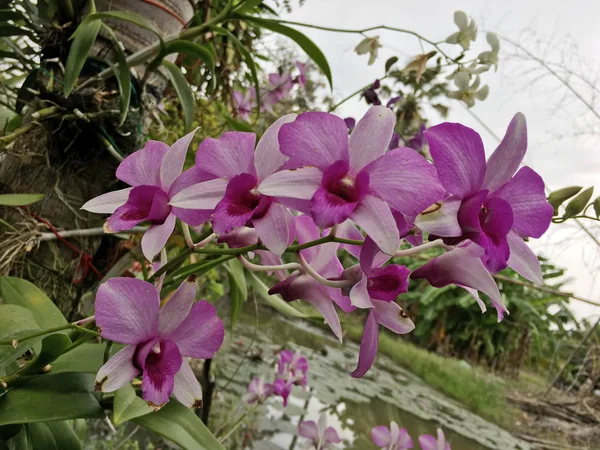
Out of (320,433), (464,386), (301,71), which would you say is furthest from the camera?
(464,386)

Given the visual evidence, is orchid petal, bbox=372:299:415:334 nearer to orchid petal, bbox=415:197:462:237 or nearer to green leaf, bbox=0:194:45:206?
orchid petal, bbox=415:197:462:237

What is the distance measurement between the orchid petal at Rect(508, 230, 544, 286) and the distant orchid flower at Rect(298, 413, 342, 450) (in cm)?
85

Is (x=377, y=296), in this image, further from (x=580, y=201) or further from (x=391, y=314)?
(x=580, y=201)

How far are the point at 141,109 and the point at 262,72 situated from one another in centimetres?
78

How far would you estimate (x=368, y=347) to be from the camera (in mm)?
283

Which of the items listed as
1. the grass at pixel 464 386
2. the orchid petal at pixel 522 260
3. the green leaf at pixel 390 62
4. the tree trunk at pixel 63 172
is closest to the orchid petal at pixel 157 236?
the orchid petal at pixel 522 260

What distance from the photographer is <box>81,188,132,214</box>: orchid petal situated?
0.32 metres

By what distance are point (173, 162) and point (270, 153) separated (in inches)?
2.9

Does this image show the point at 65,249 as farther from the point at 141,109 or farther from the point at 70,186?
the point at 141,109

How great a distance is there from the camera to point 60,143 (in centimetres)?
70

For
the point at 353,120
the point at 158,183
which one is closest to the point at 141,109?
the point at 353,120

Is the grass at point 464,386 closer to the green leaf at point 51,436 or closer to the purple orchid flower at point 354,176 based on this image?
the green leaf at point 51,436

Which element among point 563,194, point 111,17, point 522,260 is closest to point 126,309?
point 522,260

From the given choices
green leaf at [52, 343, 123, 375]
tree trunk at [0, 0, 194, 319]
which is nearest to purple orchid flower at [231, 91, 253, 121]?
tree trunk at [0, 0, 194, 319]
